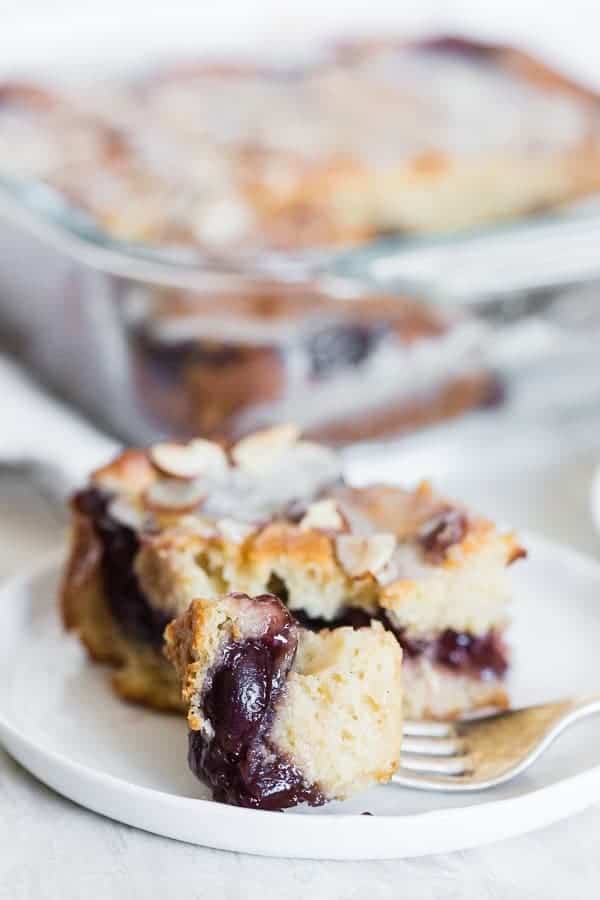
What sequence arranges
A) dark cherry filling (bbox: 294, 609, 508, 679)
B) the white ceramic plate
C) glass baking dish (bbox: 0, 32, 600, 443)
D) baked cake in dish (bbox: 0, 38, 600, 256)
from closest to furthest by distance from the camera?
1. the white ceramic plate
2. dark cherry filling (bbox: 294, 609, 508, 679)
3. glass baking dish (bbox: 0, 32, 600, 443)
4. baked cake in dish (bbox: 0, 38, 600, 256)

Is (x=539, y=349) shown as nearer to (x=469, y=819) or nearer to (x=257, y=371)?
(x=257, y=371)

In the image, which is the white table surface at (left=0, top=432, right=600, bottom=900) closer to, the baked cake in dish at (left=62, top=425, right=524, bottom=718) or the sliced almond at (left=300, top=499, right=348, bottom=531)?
the baked cake in dish at (left=62, top=425, right=524, bottom=718)

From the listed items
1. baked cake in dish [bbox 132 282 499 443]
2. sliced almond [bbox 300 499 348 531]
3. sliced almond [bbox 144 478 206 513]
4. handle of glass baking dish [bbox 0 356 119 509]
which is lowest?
handle of glass baking dish [bbox 0 356 119 509]

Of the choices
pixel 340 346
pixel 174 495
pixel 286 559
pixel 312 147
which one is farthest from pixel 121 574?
pixel 312 147

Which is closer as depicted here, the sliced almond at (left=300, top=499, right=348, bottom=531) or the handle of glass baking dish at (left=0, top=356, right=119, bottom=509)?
the sliced almond at (left=300, top=499, right=348, bottom=531)

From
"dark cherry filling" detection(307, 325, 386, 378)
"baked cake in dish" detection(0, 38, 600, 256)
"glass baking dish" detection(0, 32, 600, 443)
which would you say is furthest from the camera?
"baked cake in dish" detection(0, 38, 600, 256)

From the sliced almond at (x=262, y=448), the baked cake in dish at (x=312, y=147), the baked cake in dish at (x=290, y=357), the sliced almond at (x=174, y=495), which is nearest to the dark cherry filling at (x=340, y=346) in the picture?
the baked cake in dish at (x=290, y=357)

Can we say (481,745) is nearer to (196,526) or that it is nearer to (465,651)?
(465,651)

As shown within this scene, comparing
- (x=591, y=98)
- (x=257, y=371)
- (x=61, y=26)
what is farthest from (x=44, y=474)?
(x=61, y=26)

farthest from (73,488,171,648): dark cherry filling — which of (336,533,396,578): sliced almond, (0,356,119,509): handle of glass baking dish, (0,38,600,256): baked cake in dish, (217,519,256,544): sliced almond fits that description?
(0,38,600,256): baked cake in dish
